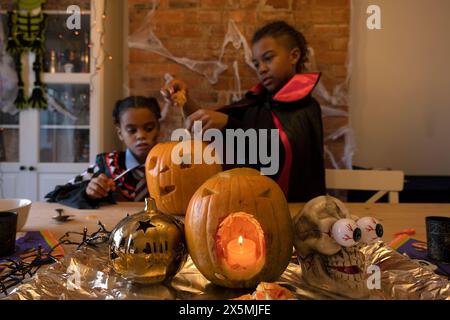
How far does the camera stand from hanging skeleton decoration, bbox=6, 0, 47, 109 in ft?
6.34

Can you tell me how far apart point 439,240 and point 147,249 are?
0.46 meters

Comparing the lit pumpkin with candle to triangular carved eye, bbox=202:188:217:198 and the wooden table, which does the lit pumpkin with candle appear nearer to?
triangular carved eye, bbox=202:188:217:198

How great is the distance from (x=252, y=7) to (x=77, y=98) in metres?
1.12

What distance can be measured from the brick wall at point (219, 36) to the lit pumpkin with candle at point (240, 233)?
5.31 ft

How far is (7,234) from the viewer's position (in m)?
0.57

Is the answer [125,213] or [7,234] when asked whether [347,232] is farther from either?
[125,213]

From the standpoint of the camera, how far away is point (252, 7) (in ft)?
6.43

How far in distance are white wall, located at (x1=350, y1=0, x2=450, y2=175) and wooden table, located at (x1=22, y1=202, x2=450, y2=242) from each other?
126cm

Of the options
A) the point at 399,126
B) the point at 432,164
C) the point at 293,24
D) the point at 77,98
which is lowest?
the point at 432,164

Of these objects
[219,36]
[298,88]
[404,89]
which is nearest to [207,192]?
[298,88]

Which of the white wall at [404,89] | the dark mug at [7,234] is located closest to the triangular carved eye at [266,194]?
the dark mug at [7,234]
